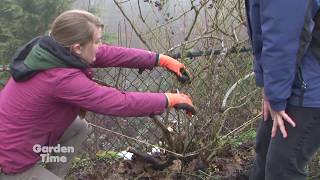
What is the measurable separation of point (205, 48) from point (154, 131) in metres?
0.77

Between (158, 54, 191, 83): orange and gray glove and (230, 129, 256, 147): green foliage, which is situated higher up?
(158, 54, 191, 83): orange and gray glove

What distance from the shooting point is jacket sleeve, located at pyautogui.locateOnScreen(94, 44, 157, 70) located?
288cm

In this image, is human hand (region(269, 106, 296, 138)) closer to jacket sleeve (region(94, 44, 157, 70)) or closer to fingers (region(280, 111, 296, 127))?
fingers (region(280, 111, 296, 127))

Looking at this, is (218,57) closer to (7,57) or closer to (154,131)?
(154,131)

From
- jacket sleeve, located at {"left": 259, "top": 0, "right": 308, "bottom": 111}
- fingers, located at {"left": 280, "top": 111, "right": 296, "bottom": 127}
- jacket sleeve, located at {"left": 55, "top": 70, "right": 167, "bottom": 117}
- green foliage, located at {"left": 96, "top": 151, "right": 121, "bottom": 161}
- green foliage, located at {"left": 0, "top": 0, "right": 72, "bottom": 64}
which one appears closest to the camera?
jacket sleeve, located at {"left": 259, "top": 0, "right": 308, "bottom": 111}

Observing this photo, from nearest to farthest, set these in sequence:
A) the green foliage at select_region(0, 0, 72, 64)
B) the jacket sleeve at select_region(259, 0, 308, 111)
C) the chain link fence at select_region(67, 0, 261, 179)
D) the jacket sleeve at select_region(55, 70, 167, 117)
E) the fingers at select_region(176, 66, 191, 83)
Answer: the jacket sleeve at select_region(259, 0, 308, 111), the jacket sleeve at select_region(55, 70, 167, 117), the fingers at select_region(176, 66, 191, 83), the chain link fence at select_region(67, 0, 261, 179), the green foliage at select_region(0, 0, 72, 64)

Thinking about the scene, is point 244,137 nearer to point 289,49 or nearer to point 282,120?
point 282,120

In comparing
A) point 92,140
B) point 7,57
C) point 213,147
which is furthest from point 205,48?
point 7,57

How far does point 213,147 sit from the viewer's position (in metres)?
3.37

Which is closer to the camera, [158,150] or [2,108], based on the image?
[2,108]

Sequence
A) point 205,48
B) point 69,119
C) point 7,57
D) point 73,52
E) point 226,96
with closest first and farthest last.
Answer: point 73,52 < point 69,119 < point 226,96 < point 205,48 < point 7,57

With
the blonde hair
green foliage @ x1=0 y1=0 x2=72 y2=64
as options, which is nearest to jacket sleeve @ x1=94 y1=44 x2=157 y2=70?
the blonde hair

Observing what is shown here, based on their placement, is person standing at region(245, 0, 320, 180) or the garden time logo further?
the garden time logo

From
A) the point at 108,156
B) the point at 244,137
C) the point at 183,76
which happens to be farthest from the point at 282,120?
the point at 108,156
